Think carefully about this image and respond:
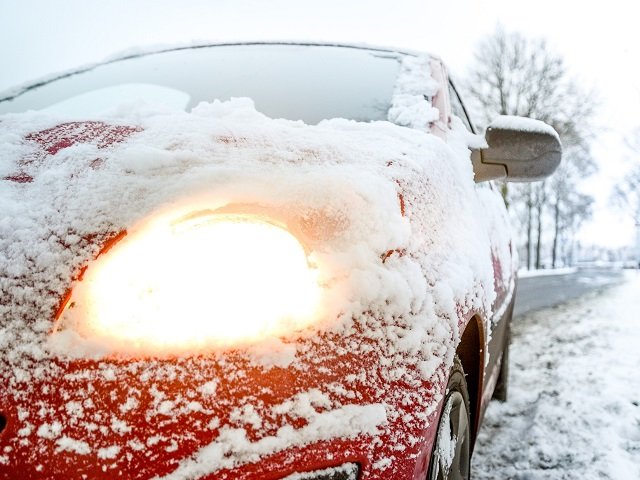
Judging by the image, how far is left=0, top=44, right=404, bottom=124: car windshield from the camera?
202 cm

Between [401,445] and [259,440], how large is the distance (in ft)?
0.90

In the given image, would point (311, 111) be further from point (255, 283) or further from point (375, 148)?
point (255, 283)

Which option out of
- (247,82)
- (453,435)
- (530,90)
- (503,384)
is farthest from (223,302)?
(530,90)

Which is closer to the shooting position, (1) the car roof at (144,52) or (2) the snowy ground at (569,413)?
(2) the snowy ground at (569,413)

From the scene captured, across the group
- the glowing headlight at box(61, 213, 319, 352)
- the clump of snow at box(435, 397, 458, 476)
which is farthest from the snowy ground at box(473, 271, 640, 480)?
the glowing headlight at box(61, 213, 319, 352)

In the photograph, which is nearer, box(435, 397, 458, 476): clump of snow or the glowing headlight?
the glowing headlight

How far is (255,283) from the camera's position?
944mm

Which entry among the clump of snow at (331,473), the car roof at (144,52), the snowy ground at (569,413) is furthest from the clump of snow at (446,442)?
the car roof at (144,52)

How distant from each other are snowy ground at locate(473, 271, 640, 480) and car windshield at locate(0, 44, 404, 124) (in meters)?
1.85

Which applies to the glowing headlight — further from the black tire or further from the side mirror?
the black tire

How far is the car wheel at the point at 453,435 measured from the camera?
1.19m

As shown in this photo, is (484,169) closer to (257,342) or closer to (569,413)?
(257,342)

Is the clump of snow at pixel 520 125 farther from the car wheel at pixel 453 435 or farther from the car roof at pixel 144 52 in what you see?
the car wheel at pixel 453 435

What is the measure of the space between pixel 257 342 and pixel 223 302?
0.33 ft
